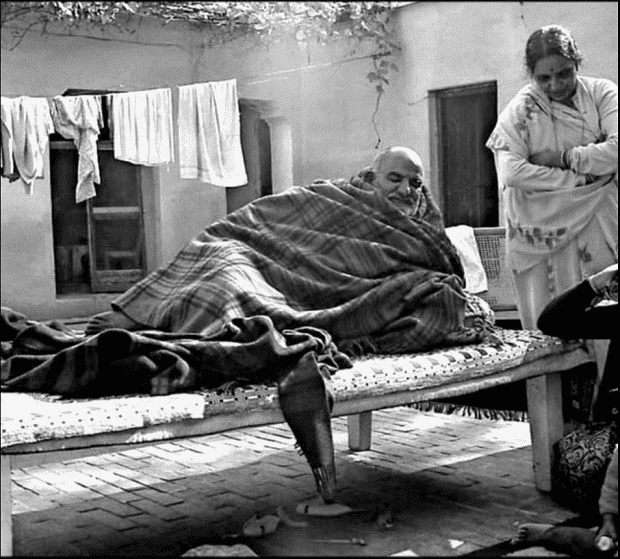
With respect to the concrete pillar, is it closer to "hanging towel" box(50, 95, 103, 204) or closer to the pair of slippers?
"hanging towel" box(50, 95, 103, 204)

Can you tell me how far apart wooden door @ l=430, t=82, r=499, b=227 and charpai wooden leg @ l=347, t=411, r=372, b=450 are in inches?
41.1

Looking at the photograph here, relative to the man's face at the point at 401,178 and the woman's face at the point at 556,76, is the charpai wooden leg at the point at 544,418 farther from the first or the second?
the woman's face at the point at 556,76

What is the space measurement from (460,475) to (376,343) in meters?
0.82

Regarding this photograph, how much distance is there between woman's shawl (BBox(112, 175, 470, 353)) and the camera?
270 centimetres

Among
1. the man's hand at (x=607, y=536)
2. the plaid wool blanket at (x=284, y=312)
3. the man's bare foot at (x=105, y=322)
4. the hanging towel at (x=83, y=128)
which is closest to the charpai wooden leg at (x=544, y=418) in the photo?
the plaid wool blanket at (x=284, y=312)

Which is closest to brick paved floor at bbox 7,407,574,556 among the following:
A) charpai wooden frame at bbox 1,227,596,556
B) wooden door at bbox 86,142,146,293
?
charpai wooden frame at bbox 1,227,596,556

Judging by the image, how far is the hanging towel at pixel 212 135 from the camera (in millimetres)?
1900

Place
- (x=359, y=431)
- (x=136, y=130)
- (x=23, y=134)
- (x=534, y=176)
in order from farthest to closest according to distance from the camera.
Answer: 1. (x=359, y=431)
2. (x=534, y=176)
3. (x=136, y=130)
4. (x=23, y=134)

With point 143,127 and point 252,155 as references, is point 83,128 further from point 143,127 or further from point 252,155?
point 252,155

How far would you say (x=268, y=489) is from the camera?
322 centimetres

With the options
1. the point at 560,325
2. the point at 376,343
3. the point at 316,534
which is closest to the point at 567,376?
the point at 560,325

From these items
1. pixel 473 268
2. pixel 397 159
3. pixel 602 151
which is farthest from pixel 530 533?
pixel 473 268

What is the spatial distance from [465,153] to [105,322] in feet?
3.54

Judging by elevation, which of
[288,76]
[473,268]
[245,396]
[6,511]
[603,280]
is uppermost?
[288,76]
